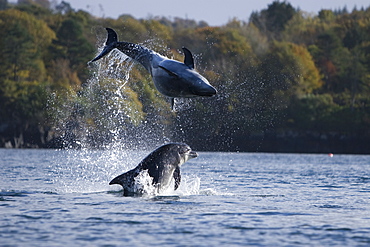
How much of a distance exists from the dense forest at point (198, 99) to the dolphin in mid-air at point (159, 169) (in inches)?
1343

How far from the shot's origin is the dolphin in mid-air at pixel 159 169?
19375 mm

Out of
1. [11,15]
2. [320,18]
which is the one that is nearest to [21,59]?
[11,15]

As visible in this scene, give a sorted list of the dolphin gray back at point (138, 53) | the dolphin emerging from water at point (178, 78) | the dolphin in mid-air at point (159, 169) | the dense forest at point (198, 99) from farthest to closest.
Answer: the dense forest at point (198, 99)
the dolphin in mid-air at point (159, 169)
the dolphin gray back at point (138, 53)
the dolphin emerging from water at point (178, 78)

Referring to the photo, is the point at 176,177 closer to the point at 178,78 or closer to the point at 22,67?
the point at 178,78

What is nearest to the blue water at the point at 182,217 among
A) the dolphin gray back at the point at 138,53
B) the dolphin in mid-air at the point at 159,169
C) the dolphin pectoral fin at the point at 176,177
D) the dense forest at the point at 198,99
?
the dolphin pectoral fin at the point at 176,177

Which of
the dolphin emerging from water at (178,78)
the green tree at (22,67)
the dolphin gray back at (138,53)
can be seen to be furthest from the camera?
the green tree at (22,67)

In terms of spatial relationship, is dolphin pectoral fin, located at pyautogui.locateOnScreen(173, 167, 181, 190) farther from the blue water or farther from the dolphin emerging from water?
the dolphin emerging from water

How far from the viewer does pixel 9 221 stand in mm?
14922

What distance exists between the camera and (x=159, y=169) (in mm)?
19609

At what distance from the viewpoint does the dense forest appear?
2589 inches

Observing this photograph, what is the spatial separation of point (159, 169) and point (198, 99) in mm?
45622

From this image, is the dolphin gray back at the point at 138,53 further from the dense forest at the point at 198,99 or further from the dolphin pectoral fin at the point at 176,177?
the dense forest at the point at 198,99

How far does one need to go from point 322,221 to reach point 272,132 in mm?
66302

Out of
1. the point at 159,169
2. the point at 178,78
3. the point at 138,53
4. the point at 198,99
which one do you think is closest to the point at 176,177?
the point at 159,169
